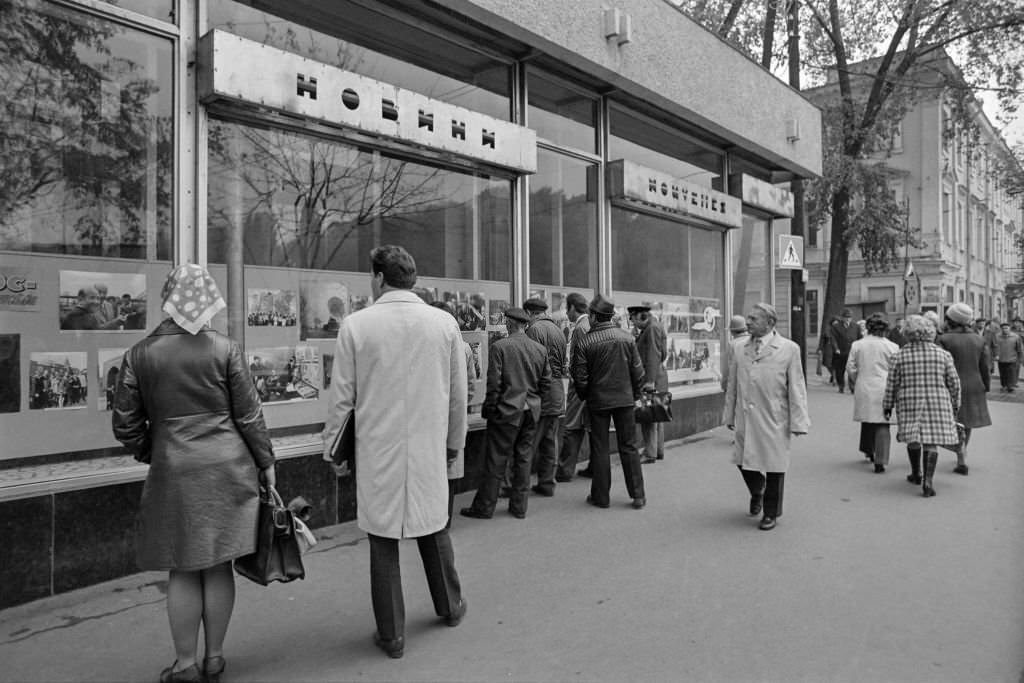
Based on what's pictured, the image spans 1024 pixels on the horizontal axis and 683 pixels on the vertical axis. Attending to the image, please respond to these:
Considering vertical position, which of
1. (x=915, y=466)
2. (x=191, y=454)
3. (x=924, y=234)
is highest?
(x=924, y=234)

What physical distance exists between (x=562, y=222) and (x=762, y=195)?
4786 mm

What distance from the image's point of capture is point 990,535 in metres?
5.27

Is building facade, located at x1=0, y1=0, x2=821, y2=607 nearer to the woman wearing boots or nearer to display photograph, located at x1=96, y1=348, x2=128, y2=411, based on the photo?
display photograph, located at x1=96, y1=348, x2=128, y2=411

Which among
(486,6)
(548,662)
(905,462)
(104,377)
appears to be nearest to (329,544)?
(104,377)

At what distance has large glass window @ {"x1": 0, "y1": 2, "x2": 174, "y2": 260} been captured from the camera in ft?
14.5

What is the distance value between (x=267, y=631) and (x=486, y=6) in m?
5.16

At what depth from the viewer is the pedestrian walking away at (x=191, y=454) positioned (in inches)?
115

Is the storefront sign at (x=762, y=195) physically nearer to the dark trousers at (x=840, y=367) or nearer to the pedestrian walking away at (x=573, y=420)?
the pedestrian walking away at (x=573, y=420)

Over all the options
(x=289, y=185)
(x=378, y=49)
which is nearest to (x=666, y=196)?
(x=378, y=49)

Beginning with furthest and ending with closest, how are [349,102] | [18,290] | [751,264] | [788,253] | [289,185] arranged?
[788,253] → [751,264] → [289,185] → [349,102] → [18,290]

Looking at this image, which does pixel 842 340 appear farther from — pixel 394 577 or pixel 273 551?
pixel 273 551

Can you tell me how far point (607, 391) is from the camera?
6004 millimetres

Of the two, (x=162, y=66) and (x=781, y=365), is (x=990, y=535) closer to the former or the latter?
(x=781, y=365)

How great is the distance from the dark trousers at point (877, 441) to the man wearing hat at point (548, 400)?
11.5 feet
